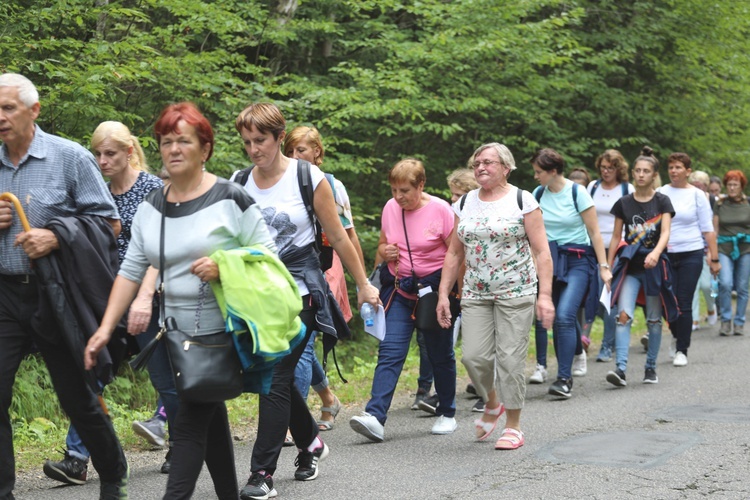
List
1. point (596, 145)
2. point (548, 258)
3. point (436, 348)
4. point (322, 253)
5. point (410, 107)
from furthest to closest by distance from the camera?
point (596, 145) → point (410, 107) → point (436, 348) → point (548, 258) → point (322, 253)

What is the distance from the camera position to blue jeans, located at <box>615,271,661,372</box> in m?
9.76

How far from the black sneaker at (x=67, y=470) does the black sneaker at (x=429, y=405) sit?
3267 mm

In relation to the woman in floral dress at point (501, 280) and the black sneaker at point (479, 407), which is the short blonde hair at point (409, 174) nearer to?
the woman in floral dress at point (501, 280)

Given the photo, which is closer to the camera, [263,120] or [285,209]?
[263,120]

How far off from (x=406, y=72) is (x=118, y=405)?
5977mm

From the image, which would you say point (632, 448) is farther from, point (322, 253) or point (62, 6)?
point (62, 6)

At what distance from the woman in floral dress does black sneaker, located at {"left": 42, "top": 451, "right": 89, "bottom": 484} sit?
2611 mm

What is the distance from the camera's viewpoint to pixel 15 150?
16.0 ft

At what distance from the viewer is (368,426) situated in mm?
6953

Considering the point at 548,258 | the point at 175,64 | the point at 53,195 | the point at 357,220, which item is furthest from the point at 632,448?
the point at 357,220

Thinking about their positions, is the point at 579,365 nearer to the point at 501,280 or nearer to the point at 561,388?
the point at 561,388

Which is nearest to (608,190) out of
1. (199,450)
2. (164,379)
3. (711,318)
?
(711,318)

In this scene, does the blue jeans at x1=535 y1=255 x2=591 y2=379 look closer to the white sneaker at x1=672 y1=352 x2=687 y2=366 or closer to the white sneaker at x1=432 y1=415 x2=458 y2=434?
the white sneaker at x1=432 y1=415 x2=458 y2=434

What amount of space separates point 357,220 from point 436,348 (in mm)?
5708
